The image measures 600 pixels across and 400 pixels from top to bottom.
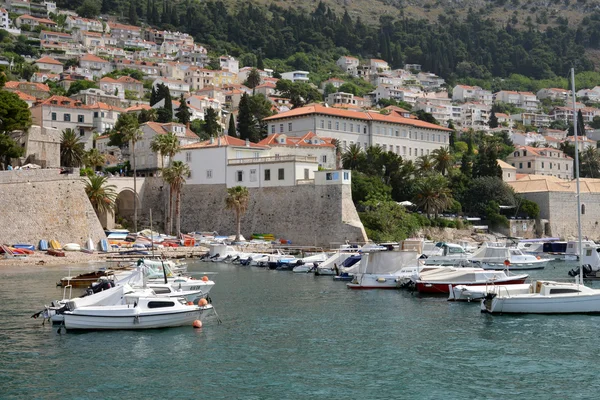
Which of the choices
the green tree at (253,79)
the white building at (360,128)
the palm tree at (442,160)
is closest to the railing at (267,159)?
the white building at (360,128)

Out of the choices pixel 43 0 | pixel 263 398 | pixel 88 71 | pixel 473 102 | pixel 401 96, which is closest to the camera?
pixel 263 398

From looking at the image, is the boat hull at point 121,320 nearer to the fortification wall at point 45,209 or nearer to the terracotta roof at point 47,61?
the fortification wall at point 45,209

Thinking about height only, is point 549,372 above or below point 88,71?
below

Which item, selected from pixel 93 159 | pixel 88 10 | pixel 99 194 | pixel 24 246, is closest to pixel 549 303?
pixel 24 246

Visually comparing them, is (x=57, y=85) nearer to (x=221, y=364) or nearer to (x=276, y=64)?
(x=276, y=64)

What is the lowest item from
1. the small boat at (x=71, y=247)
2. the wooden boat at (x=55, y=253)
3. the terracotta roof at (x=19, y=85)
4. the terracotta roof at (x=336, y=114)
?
the wooden boat at (x=55, y=253)

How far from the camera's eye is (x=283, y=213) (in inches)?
2623

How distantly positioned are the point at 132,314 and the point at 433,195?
50.8 metres

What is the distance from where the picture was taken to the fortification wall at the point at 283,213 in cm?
6438

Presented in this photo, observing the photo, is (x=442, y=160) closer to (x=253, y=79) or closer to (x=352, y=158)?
(x=352, y=158)

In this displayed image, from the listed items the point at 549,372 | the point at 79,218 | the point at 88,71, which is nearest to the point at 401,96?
the point at 88,71

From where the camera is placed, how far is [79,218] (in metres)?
57.7

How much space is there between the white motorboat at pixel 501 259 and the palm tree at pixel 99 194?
29750mm

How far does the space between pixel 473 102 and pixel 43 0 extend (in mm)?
105455
